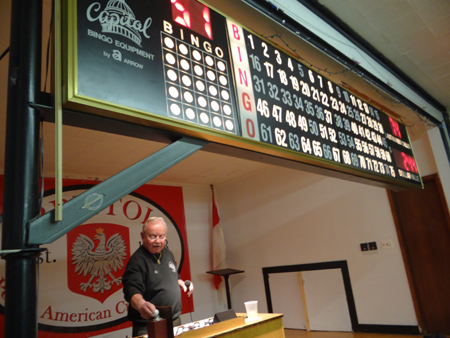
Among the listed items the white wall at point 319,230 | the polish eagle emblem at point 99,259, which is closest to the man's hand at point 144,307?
the polish eagle emblem at point 99,259

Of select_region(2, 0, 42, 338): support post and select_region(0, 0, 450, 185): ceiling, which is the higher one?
select_region(0, 0, 450, 185): ceiling

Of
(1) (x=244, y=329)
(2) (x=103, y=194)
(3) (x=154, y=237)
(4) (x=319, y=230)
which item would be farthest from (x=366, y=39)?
(4) (x=319, y=230)

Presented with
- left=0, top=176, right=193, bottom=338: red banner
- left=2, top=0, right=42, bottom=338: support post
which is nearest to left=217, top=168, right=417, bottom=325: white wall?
left=0, top=176, right=193, bottom=338: red banner

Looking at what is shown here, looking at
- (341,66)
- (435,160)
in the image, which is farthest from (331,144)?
(435,160)

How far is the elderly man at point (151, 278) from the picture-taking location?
7.49 ft

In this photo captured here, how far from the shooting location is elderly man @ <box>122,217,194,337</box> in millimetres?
2283

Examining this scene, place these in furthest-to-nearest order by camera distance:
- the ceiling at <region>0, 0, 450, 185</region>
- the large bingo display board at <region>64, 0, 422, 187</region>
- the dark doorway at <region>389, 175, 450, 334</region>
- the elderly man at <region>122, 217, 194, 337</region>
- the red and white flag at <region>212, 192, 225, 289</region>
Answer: the red and white flag at <region>212, 192, 225, 289</region> → the dark doorway at <region>389, 175, 450, 334</region> → the ceiling at <region>0, 0, 450, 185</region> → the elderly man at <region>122, 217, 194, 337</region> → the large bingo display board at <region>64, 0, 422, 187</region>

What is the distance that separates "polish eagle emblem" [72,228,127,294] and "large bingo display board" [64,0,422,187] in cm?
388

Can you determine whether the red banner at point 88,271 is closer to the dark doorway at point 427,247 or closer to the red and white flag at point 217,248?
the red and white flag at point 217,248

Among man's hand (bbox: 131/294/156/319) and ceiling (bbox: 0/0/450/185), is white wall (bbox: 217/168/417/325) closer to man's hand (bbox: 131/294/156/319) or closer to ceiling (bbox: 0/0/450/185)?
ceiling (bbox: 0/0/450/185)

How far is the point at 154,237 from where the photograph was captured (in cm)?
258

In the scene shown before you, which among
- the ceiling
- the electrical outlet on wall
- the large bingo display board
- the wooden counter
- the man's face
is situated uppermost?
the ceiling

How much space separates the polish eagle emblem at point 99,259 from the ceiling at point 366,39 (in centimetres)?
100

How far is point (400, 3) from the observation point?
2742mm
